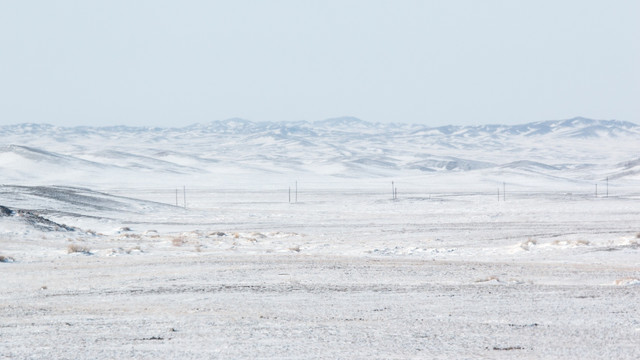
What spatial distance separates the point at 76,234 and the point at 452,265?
1414 cm

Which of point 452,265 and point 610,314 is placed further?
point 452,265

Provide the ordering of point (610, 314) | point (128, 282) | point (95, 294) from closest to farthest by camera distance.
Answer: point (610, 314), point (95, 294), point (128, 282)

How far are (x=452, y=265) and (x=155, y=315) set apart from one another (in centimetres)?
812

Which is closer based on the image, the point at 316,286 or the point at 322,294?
the point at 322,294

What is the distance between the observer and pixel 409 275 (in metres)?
17.2

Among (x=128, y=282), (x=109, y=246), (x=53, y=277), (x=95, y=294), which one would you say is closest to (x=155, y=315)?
(x=95, y=294)

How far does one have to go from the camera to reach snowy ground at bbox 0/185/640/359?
1040cm

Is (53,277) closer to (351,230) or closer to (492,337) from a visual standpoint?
(492,337)

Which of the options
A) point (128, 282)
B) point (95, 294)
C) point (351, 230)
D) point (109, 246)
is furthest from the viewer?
point (351, 230)

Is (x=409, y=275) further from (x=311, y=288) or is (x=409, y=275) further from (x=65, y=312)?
(x=65, y=312)

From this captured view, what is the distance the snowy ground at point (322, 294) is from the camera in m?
10.4

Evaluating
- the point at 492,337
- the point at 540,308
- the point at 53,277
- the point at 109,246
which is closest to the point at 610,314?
the point at 540,308

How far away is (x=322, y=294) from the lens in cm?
1463

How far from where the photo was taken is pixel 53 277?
56.4 ft
